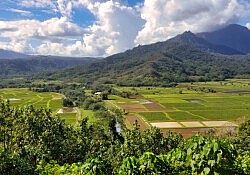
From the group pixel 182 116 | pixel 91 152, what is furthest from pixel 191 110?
pixel 91 152

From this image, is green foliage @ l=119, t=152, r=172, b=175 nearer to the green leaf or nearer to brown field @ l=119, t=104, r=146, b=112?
the green leaf

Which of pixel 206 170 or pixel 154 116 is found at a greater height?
pixel 206 170

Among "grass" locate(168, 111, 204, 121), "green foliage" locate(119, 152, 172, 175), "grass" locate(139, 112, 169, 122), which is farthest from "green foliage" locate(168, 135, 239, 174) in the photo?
"grass" locate(168, 111, 204, 121)

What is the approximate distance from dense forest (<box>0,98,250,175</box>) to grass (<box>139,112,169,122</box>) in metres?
35.9

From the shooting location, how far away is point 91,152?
27.6 metres

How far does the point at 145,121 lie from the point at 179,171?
227ft

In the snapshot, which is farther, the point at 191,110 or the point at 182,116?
the point at 191,110

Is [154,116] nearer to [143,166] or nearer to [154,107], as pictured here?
[154,107]

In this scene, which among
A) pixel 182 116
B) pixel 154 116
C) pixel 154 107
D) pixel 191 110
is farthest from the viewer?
pixel 154 107

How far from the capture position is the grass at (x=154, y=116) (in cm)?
8056

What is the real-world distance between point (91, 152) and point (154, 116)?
57.9 metres

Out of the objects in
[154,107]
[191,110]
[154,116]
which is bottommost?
[154,116]

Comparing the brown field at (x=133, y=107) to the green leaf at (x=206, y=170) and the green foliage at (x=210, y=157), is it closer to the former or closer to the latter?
the green foliage at (x=210, y=157)

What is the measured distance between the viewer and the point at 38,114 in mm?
28266
